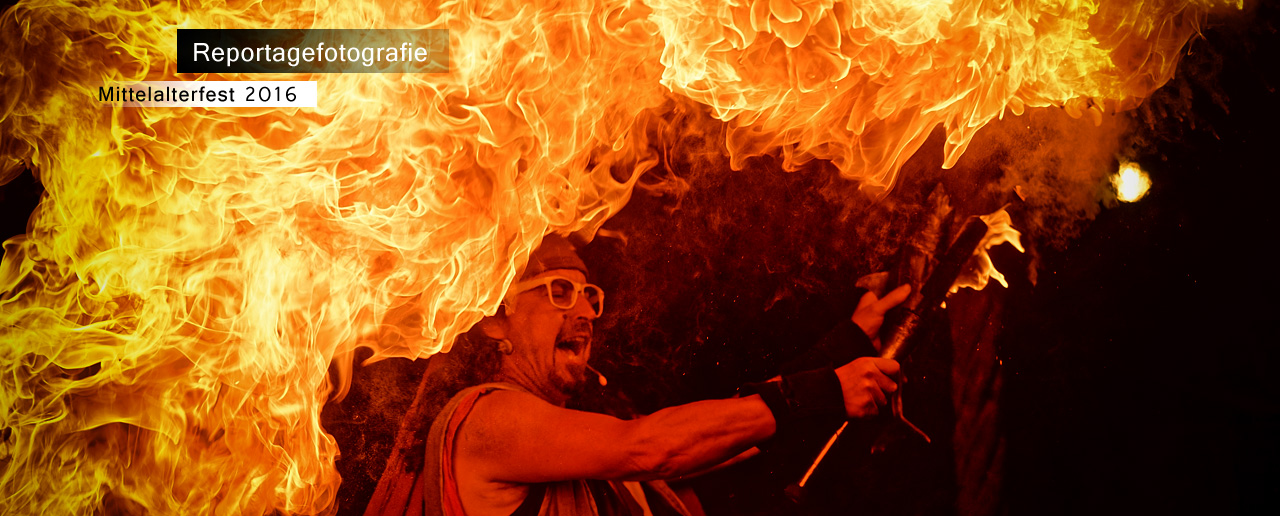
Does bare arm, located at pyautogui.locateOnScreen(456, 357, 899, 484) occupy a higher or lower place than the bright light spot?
lower

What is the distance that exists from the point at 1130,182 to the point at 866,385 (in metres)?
1.20

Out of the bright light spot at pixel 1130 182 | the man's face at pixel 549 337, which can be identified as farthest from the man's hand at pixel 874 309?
the man's face at pixel 549 337

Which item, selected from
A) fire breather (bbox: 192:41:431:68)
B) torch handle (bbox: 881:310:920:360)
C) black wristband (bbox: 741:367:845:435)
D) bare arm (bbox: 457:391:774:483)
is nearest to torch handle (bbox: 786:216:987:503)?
torch handle (bbox: 881:310:920:360)

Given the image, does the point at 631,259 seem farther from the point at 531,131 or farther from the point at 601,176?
the point at 531,131

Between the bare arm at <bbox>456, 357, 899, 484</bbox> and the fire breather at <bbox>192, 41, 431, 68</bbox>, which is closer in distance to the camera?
the bare arm at <bbox>456, 357, 899, 484</bbox>

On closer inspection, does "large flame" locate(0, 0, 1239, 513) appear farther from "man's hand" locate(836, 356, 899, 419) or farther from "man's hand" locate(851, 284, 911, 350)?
"man's hand" locate(836, 356, 899, 419)

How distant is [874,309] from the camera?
10.5 feet

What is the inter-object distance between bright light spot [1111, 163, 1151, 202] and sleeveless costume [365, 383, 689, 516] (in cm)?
193

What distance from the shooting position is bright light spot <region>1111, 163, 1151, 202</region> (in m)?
3.21

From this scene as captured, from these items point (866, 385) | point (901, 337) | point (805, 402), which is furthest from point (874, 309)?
point (805, 402)

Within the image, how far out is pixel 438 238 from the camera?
3.24 meters

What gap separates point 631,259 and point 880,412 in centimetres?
104

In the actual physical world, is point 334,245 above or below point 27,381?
Result: above

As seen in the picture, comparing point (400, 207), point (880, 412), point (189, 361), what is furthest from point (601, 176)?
point (189, 361)
